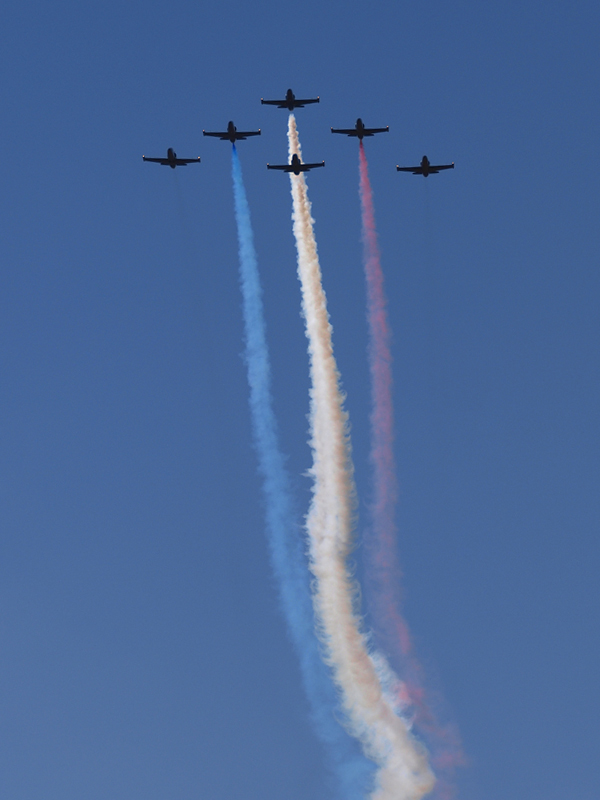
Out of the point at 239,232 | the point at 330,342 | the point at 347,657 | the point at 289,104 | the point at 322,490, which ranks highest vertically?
the point at 289,104

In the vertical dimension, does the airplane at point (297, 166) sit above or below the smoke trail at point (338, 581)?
above

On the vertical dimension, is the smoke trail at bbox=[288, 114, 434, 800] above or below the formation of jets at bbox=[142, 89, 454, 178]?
below

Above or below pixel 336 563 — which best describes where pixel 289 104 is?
above

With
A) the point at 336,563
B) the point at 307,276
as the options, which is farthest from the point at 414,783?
the point at 307,276

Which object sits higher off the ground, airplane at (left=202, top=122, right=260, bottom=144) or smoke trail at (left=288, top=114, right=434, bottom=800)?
airplane at (left=202, top=122, right=260, bottom=144)

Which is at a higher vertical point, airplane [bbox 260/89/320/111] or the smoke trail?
airplane [bbox 260/89/320/111]

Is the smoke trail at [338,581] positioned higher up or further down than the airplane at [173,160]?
further down

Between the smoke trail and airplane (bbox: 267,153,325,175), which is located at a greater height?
airplane (bbox: 267,153,325,175)

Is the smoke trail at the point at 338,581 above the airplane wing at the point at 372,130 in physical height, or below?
below

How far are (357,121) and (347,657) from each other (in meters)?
30.2

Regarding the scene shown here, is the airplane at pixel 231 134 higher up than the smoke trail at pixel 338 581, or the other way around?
the airplane at pixel 231 134

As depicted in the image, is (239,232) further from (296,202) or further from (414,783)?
(414,783)

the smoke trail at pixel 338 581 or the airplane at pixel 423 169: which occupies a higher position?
the airplane at pixel 423 169

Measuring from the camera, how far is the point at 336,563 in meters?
74.9
